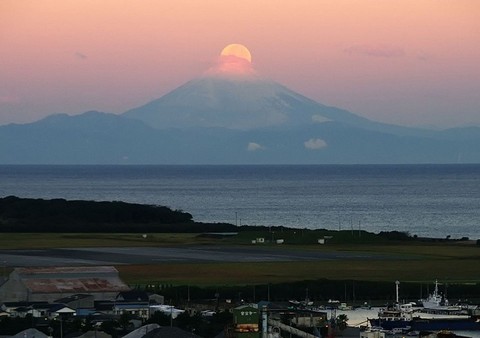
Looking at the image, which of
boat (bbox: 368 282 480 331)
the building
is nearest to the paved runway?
the building

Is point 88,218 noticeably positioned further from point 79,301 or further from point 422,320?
point 422,320

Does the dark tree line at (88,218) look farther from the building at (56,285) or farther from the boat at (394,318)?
the boat at (394,318)

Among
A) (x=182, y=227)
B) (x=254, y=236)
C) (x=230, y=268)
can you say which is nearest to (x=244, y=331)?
(x=230, y=268)

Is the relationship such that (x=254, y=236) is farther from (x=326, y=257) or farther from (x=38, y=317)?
(x=38, y=317)

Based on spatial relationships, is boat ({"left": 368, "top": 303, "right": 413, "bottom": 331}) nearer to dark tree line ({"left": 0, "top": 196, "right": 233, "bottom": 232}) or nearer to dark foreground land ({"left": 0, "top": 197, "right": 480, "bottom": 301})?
dark foreground land ({"left": 0, "top": 197, "right": 480, "bottom": 301})

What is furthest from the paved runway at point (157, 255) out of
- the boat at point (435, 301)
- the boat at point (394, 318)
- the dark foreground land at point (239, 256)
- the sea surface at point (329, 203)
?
the sea surface at point (329, 203)
